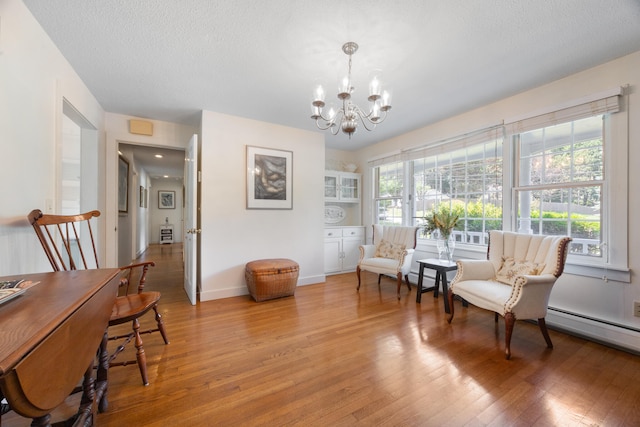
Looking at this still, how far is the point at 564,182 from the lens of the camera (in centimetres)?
239

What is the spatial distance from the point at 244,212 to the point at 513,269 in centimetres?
300

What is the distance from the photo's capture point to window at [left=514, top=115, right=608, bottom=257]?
2226 mm

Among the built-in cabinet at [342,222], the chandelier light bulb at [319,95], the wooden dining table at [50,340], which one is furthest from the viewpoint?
the built-in cabinet at [342,222]

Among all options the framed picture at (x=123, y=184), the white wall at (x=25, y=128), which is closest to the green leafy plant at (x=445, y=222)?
the white wall at (x=25, y=128)

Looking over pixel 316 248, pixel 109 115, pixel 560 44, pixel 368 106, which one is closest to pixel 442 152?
pixel 368 106

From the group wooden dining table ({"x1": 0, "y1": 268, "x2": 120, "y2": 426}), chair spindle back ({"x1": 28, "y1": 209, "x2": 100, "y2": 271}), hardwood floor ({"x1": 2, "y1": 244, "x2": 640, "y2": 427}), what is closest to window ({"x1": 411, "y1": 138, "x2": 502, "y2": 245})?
hardwood floor ({"x1": 2, "y1": 244, "x2": 640, "y2": 427})

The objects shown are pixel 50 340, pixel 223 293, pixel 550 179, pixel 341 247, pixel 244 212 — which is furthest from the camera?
pixel 341 247

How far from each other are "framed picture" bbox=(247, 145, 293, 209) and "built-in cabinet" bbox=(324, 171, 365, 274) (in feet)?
3.47

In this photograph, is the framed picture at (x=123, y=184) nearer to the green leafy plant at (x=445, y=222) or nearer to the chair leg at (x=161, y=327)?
the chair leg at (x=161, y=327)

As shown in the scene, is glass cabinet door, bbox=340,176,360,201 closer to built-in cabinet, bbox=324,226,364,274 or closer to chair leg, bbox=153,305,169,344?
built-in cabinet, bbox=324,226,364,274

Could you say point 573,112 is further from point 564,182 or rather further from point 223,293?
point 223,293

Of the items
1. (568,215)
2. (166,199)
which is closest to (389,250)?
(568,215)

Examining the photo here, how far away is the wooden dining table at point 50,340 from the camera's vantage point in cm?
56

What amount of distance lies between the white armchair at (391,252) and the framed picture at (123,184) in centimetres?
380
